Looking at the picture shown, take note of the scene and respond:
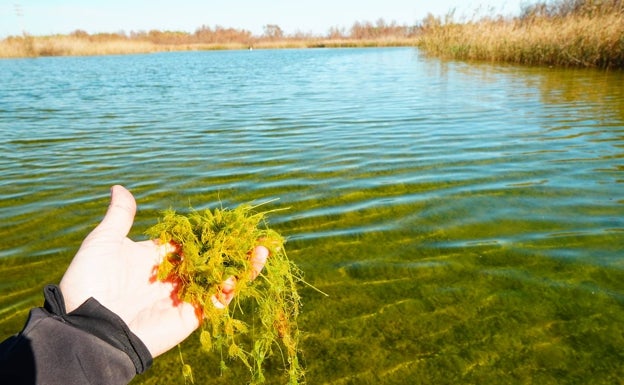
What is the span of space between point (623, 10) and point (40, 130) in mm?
19566

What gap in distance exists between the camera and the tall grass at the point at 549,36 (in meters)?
16.1

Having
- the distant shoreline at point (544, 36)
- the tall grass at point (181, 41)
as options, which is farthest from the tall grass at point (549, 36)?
the tall grass at point (181, 41)

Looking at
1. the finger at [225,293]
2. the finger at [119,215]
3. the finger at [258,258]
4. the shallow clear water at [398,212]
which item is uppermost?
the finger at [119,215]

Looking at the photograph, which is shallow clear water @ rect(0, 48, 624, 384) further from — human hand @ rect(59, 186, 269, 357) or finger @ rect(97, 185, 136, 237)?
finger @ rect(97, 185, 136, 237)

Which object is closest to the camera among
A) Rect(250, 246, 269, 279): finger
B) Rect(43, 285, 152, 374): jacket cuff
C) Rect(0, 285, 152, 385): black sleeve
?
Rect(0, 285, 152, 385): black sleeve

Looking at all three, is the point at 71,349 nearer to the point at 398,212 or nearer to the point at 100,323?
the point at 100,323

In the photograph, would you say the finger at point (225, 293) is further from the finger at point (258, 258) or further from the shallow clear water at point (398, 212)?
the shallow clear water at point (398, 212)

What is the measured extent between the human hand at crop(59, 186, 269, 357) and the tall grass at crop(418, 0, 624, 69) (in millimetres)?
18185

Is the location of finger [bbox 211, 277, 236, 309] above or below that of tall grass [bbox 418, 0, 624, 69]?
below

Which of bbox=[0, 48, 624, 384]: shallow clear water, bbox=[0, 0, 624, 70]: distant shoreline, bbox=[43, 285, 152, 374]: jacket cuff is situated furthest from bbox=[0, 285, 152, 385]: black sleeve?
bbox=[0, 0, 624, 70]: distant shoreline

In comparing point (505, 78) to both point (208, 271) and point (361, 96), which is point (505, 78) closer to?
point (361, 96)

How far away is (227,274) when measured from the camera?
274cm

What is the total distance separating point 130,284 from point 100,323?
0.52 metres

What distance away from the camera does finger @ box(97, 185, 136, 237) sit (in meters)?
2.75
